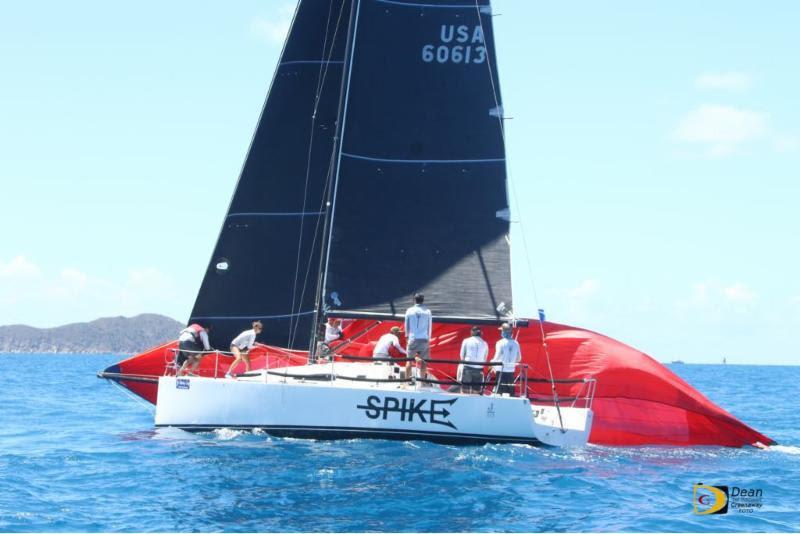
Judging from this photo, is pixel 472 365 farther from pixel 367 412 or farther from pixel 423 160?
pixel 423 160

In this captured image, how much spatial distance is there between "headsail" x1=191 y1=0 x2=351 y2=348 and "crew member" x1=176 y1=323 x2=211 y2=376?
406mm

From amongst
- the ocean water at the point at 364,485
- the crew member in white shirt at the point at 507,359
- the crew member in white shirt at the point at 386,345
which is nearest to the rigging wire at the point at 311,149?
the crew member in white shirt at the point at 386,345

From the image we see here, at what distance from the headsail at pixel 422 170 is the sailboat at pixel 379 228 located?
3 cm

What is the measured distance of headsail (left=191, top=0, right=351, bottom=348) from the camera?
19266mm

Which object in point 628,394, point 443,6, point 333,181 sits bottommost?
point 628,394

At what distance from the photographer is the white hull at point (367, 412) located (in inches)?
634

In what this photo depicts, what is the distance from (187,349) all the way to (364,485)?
6259 mm

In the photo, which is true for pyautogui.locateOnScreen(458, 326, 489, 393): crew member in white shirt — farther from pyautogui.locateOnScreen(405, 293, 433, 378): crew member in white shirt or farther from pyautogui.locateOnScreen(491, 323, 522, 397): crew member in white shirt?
pyautogui.locateOnScreen(405, 293, 433, 378): crew member in white shirt

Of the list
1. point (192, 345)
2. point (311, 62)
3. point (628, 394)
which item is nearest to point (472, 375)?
point (628, 394)

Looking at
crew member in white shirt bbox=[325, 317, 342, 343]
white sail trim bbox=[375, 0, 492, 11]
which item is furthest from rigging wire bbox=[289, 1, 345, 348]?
white sail trim bbox=[375, 0, 492, 11]

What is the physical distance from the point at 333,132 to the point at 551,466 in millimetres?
8049

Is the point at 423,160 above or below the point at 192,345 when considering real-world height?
above

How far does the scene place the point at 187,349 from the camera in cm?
1841

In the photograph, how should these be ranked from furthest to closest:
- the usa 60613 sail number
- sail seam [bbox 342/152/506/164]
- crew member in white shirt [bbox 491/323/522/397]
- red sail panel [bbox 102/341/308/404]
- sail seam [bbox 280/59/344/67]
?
1. sail seam [bbox 280/59/344/67]
2. red sail panel [bbox 102/341/308/404]
3. the usa 60613 sail number
4. sail seam [bbox 342/152/506/164]
5. crew member in white shirt [bbox 491/323/522/397]
